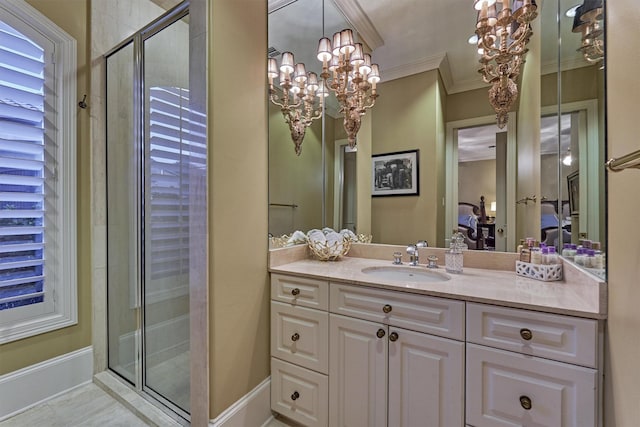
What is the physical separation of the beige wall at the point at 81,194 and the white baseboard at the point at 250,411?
1.28 meters

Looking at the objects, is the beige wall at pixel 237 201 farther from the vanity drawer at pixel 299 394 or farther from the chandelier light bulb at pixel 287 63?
the chandelier light bulb at pixel 287 63

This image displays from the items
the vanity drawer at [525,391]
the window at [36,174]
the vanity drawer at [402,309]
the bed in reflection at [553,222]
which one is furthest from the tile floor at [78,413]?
the bed in reflection at [553,222]

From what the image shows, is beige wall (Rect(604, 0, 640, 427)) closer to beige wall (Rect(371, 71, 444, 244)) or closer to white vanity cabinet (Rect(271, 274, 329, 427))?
beige wall (Rect(371, 71, 444, 244))

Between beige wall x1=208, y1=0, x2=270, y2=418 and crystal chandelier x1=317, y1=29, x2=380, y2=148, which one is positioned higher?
crystal chandelier x1=317, y1=29, x2=380, y2=148

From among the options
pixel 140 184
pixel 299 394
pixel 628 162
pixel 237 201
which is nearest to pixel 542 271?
pixel 628 162

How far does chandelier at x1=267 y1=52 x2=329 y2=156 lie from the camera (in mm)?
1797

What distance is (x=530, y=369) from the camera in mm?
987

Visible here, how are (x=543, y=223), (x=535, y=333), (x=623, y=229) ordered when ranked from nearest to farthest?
(x=623, y=229), (x=535, y=333), (x=543, y=223)

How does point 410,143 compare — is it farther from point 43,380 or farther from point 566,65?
point 43,380

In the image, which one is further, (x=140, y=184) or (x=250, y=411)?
(x=140, y=184)

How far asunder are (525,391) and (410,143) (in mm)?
1405

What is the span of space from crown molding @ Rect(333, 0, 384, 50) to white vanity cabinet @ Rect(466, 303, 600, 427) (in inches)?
70.0

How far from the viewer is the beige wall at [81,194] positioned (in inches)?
70.0

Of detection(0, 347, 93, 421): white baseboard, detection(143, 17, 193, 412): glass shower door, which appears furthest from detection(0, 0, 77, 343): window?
detection(143, 17, 193, 412): glass shower door
